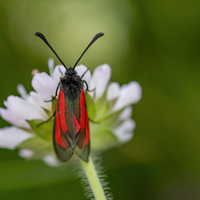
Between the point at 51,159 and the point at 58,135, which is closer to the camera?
the point at 58,135

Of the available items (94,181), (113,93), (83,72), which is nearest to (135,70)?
(113,93)

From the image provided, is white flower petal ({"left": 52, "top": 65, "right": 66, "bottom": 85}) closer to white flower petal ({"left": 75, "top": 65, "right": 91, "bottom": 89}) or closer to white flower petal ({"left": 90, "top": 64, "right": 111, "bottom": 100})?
white flower petal ({"left": 75, "top": 65, "right": 91, "bottom": 89})

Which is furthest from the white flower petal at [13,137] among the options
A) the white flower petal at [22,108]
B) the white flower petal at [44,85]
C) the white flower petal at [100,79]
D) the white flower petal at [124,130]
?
the white flower petal at [124,130]

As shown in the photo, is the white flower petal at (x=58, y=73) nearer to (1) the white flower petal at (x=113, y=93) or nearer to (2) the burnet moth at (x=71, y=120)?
(2) the burnet moth at (x=71, y=120)

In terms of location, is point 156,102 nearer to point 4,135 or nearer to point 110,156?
point 110,156

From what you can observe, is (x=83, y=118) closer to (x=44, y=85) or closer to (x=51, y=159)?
(x=44, y=85)

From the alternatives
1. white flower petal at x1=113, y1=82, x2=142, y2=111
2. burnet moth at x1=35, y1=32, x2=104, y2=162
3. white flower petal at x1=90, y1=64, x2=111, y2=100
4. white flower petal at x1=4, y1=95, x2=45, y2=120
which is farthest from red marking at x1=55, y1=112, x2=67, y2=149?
white flower petal at x1=113, y1=82, x2=142, y2=111
